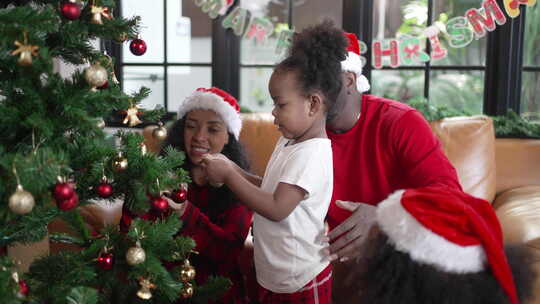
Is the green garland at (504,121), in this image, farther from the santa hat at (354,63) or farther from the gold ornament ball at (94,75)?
the gold ornament ball at (94,75)

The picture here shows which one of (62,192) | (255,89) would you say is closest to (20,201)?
(62,192)

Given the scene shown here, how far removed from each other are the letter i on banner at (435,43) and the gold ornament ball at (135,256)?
7.10 feet

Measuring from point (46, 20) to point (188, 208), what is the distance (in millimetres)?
802

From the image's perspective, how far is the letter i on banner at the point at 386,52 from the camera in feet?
8.99

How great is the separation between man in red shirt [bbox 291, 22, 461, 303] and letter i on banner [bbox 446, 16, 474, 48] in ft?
3.92

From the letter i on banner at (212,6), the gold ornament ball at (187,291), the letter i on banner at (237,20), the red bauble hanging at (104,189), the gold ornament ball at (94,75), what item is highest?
the letter i on banner at (212,6)

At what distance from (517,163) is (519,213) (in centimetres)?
63

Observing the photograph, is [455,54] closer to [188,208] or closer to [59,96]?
[188,208]

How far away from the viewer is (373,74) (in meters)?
2.90

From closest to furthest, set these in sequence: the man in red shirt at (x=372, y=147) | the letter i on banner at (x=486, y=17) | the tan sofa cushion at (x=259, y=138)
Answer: the man in red shirt at (x=372, y=147) < the tan sofa cushion at (x=259, y=138) < the letter i on banner at (x=486, y=17)

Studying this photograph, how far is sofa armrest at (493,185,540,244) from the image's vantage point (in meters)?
1.61

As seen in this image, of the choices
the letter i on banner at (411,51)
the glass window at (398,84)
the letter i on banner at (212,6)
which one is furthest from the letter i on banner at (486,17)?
the letter i on banner at (212,6)

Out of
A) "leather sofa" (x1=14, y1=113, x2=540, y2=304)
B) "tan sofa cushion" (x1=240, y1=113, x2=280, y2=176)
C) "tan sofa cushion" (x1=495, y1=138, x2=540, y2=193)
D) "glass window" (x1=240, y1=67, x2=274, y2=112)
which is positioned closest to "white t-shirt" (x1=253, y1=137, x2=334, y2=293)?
"leather sofa" (x1=14, y1=113, x2=540, y2=304)

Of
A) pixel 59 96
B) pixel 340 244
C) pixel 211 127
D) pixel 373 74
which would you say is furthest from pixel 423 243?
pixel 373 74
